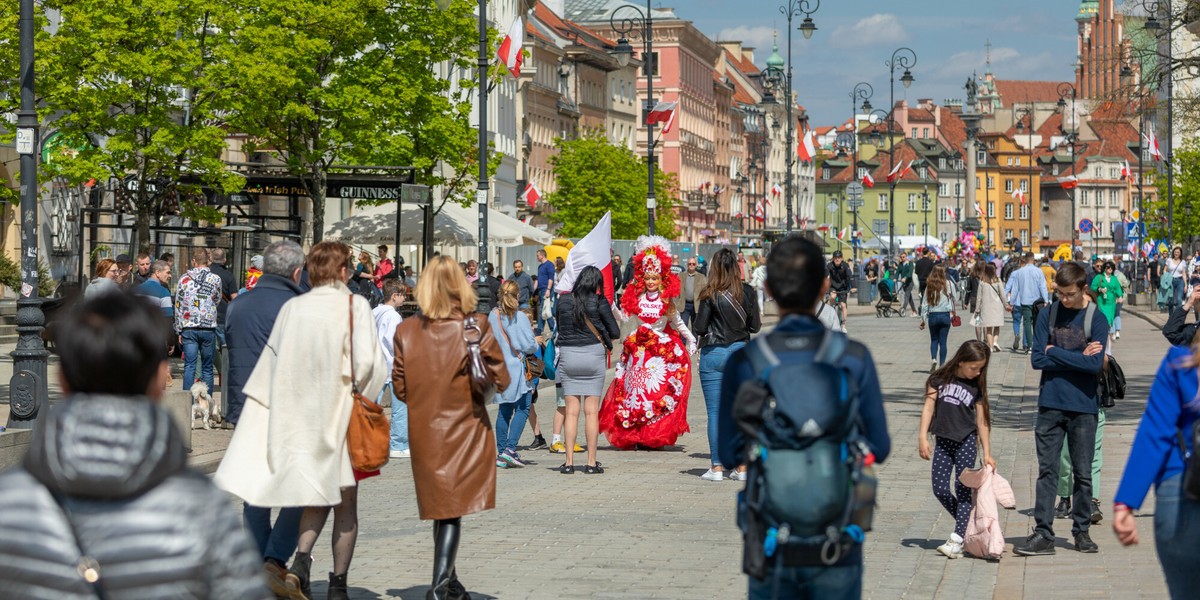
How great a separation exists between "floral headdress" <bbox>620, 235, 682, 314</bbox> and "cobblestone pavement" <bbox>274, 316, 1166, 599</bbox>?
A: 1.38 metres

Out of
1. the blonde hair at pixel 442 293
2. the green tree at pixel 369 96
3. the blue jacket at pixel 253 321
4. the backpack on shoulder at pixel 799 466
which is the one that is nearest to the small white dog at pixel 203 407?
the blue jacket at pixel 253 321

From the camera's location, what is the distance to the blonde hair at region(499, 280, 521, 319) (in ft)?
51.1

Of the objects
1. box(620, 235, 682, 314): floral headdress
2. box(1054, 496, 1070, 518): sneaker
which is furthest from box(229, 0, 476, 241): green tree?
box(1054, 496, 1070, 518): sneaker

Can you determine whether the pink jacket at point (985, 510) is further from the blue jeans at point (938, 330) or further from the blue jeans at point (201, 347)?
the blue jeans at point (938, 330)

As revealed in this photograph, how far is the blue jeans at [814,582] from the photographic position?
16.7 feet

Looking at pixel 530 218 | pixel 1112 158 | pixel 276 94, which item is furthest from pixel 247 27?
pixel 1112 158

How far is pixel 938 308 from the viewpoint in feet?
86.1

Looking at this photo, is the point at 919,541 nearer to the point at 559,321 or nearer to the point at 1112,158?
the point at 559,321

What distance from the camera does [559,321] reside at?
15.1 metres

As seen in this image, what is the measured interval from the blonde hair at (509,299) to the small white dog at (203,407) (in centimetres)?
331

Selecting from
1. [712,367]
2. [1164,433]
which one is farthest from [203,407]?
[1164,433]

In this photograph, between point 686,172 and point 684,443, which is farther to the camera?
point 686,172

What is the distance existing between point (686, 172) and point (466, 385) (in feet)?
401

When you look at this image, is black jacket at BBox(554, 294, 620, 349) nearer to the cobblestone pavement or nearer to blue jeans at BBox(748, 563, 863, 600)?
the cobblestone pavement
